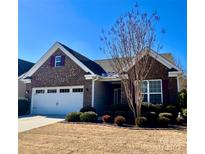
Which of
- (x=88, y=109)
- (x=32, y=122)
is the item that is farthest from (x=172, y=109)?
(x=32, y=122)

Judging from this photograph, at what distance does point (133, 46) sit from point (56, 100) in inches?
219

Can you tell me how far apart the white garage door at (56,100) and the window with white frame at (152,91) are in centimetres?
342

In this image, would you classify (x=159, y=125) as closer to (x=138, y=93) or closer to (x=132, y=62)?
(x=138, y=93)

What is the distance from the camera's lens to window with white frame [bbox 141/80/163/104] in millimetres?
10188

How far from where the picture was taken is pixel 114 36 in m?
9.09

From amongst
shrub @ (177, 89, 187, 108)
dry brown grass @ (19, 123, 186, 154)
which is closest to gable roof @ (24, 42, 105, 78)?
shrub @ (177, 89, 187, 108)

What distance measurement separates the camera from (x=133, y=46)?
895 cm

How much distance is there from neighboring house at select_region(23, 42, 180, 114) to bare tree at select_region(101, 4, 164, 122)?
100cm

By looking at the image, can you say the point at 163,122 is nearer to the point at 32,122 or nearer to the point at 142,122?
the point at 142,122

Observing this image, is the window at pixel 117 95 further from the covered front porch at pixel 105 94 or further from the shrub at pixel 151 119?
the shrub at pixel 151 119

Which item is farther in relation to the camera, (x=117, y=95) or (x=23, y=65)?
(x=23, y=65)

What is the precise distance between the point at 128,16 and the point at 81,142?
18.1 feet

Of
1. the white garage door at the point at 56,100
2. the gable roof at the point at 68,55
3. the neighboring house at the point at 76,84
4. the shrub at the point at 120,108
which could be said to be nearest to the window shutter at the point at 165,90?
the neighboring house at the point at 76,84

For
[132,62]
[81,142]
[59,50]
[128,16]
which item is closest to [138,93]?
[132,62]
